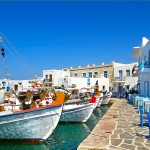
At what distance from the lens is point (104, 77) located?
162 ft

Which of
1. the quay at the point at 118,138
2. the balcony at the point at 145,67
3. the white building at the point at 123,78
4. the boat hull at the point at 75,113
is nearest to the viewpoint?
the quay at the point at 118,138

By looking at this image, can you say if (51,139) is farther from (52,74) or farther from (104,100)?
(52,74)

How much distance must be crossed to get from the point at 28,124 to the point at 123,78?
36.4 metres

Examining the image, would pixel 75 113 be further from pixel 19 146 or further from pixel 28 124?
pixel 19 146

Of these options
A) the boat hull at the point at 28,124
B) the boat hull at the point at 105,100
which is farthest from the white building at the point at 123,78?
the boat hull at the point at 28,124

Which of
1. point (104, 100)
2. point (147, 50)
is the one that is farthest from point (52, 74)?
point (147, 50)

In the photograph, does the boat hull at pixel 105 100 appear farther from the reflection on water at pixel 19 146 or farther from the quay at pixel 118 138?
the reflection on water at pixel 19 146

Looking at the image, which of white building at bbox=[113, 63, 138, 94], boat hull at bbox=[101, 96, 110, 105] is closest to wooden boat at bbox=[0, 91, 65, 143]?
boat hull at bbox=[101, 96, 110, 105]

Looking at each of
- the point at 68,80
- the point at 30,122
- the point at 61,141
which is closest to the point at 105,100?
the point at 68,80

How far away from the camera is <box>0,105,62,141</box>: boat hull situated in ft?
39.8

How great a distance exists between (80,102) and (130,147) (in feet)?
39.6

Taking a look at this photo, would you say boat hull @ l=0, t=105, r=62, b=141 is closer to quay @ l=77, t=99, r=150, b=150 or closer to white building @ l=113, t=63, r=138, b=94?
quay @ l=77, t=99, r=150, b=150

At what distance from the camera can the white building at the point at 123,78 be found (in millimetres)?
45597

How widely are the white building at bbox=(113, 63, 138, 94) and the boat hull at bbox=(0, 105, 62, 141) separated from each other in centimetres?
3444
